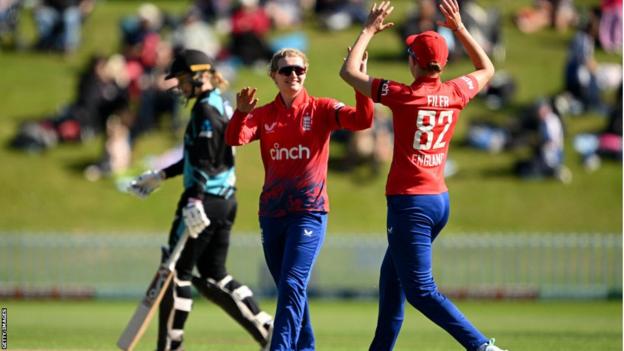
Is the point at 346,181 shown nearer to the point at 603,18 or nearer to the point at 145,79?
the point at 145,79

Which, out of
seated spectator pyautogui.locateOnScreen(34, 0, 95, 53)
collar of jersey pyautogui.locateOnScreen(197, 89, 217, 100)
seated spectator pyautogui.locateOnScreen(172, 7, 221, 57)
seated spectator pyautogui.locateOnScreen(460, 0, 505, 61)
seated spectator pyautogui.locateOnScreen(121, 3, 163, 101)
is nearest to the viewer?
collar of jersey pyautogui.locateOnScreen(197, 89, 217, 100)

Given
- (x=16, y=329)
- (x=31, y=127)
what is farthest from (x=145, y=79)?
(x=16, y=329)

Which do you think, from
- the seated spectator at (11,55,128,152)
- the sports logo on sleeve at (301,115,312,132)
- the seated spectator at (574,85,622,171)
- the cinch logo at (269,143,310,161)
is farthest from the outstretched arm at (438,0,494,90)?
the seated spectator at (11,55,128,152)

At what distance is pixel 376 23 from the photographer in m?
8.80

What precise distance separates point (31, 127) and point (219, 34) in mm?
6079

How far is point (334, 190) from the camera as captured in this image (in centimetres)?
2581

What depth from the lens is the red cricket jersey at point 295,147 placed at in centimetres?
923

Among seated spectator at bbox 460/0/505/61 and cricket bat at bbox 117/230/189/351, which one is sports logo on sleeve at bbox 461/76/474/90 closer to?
cricket bat at bbox 117/230/189/351

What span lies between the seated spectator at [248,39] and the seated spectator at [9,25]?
5739 mm

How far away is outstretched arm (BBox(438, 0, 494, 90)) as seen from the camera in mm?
8984

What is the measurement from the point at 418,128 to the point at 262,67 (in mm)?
20689

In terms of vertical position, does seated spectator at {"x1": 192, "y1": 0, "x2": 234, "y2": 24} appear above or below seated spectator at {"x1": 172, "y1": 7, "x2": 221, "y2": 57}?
above

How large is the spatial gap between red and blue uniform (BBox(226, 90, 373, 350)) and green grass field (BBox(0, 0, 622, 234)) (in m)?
15.3

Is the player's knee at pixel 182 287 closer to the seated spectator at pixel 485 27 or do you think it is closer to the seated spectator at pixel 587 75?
the seated spectator at pixel 587 75
